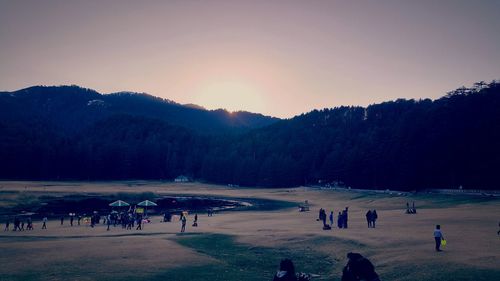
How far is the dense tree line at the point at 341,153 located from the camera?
84500mm

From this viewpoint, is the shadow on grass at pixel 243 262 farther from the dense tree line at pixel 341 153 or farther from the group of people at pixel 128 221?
the dense tree line at pixel 341 153

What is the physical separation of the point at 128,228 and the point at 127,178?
146 metres

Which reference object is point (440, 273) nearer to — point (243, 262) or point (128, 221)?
point (243, 262)

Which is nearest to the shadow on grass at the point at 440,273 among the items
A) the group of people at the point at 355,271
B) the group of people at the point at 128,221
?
the group of people at the point at 355,271

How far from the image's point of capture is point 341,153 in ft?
409

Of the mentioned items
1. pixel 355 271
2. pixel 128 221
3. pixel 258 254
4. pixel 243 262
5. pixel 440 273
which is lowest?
pixel 243 262

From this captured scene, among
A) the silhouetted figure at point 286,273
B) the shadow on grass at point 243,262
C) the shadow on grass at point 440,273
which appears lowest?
the shadow on grass at point 243,262

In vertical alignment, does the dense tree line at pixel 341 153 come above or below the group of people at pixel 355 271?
above

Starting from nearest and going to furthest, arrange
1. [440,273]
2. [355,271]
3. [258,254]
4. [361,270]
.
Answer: [361,270] → [355,271] → [440,273] → [258,254]

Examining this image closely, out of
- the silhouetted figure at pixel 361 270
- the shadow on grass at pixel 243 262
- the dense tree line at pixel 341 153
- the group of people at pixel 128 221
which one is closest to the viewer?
the silhouetted figure at pixel 361 270

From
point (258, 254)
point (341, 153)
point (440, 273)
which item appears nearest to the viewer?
point (440, 273)

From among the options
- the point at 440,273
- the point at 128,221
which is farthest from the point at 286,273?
the point at 128,221

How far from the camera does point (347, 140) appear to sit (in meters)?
143

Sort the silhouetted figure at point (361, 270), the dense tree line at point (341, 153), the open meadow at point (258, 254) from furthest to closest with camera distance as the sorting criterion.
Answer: the dense tree line at point (341, 153) → the open meadow at point (258, 254) → the silhouetted figure at point (361, 270)
